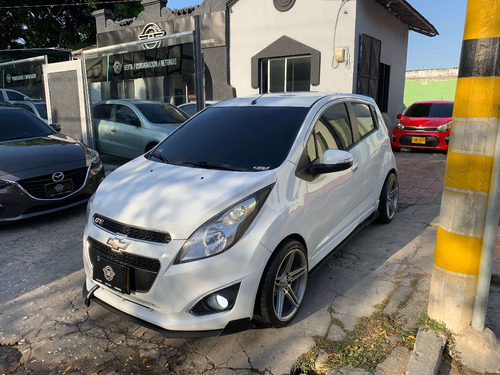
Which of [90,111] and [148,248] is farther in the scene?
[90,111]

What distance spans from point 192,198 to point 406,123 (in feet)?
30.3

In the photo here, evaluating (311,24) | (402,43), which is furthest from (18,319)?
(402,43)

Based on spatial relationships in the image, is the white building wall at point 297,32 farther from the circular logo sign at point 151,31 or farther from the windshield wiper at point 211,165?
the windshield wiper at point 211,165

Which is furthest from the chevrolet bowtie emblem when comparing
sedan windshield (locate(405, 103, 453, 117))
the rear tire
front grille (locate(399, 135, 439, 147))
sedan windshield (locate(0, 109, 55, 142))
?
sedan windshield (locate(405, 103, 453, 117))

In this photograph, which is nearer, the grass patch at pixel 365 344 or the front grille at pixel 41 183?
the grass patch at pixel 365 344

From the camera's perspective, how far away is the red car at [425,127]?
32.1 ft

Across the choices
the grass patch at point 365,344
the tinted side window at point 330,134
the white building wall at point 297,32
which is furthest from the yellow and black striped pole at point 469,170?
the white building wall at point 297,32

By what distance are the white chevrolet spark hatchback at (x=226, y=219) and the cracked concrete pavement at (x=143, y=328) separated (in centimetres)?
24

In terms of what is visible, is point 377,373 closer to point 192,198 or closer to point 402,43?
point 192,198

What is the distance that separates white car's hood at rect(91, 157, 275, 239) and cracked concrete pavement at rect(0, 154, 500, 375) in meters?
0.88

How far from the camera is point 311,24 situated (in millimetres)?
10312

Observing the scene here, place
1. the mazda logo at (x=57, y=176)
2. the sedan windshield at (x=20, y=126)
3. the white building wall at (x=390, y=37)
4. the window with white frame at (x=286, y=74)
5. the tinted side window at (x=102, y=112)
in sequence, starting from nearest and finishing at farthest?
the mazda logo at (x=57, y=176) → the sedan windshield at (x=20, y=126) → the tinted side window at (x=102, y=112) → the white building wall at (x=390, y=37) → the window with white frame at (x=286, y=74)

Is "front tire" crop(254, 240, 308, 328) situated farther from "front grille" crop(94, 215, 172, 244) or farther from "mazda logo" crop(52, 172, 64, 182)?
"mazda logo" crop(52, 172, 64, 182)

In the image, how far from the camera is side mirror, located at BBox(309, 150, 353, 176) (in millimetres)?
2955
